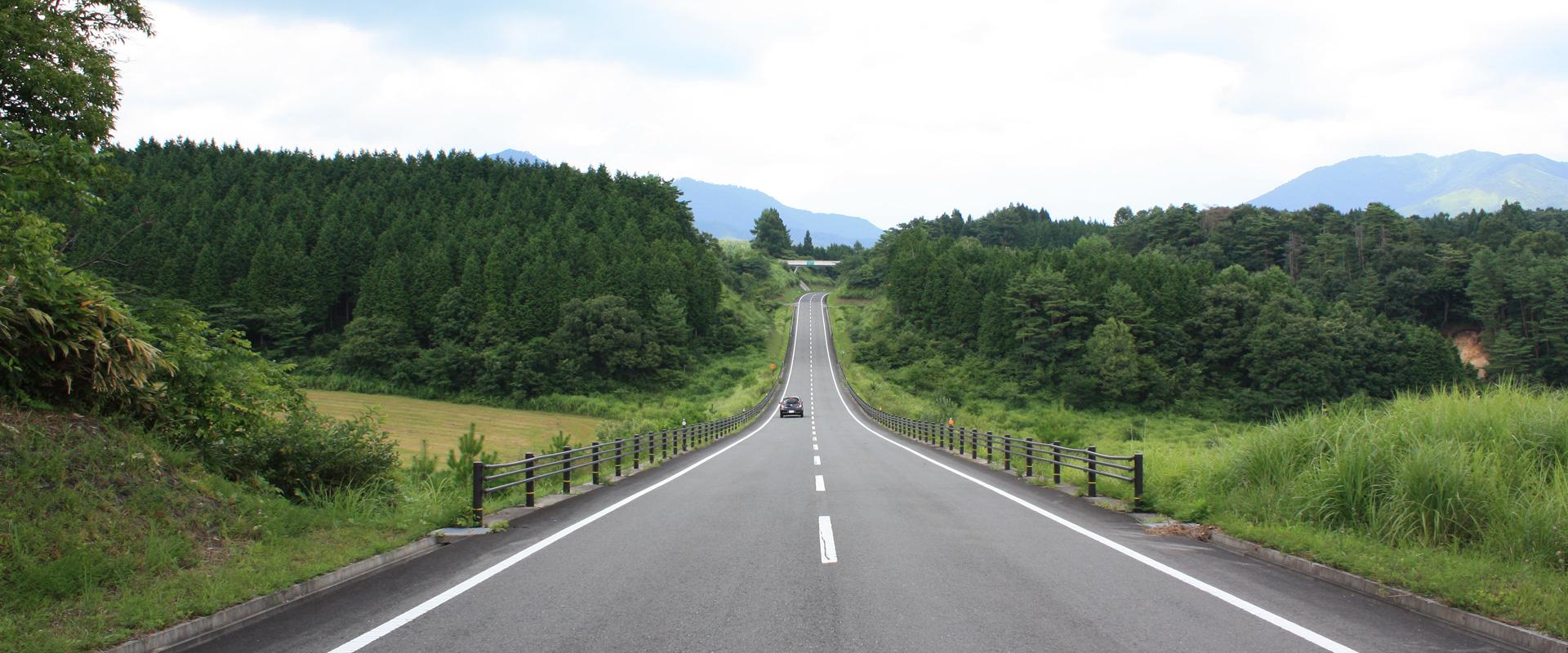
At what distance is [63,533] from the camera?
19.0ft

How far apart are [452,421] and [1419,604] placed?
58.7m

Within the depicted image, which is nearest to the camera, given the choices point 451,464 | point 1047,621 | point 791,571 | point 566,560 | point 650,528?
point 1047,621

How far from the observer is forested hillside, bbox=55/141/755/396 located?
3019 inches

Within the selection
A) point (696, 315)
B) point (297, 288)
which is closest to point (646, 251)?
point (696, 315)

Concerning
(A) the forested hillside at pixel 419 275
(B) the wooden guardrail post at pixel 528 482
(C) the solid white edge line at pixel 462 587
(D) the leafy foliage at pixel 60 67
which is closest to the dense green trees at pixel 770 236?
(A) the forested hillside at pixel 419 275

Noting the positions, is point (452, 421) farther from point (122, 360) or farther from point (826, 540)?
point (826, 540)

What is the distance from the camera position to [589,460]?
640 inches

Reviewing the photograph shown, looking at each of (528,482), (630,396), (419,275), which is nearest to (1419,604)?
(528,482)

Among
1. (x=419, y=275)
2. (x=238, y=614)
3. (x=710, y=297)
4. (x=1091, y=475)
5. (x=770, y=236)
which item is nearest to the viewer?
(x=238, y=614)

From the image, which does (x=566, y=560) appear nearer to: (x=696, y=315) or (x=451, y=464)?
(x=451, y=464)

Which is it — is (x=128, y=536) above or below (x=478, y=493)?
above

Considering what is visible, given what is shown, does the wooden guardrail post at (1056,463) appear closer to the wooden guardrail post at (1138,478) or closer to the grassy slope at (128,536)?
the wooden guardrail post at (1138,478)

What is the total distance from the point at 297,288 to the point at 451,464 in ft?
277

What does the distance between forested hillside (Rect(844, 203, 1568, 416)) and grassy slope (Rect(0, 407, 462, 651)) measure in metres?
76.7
